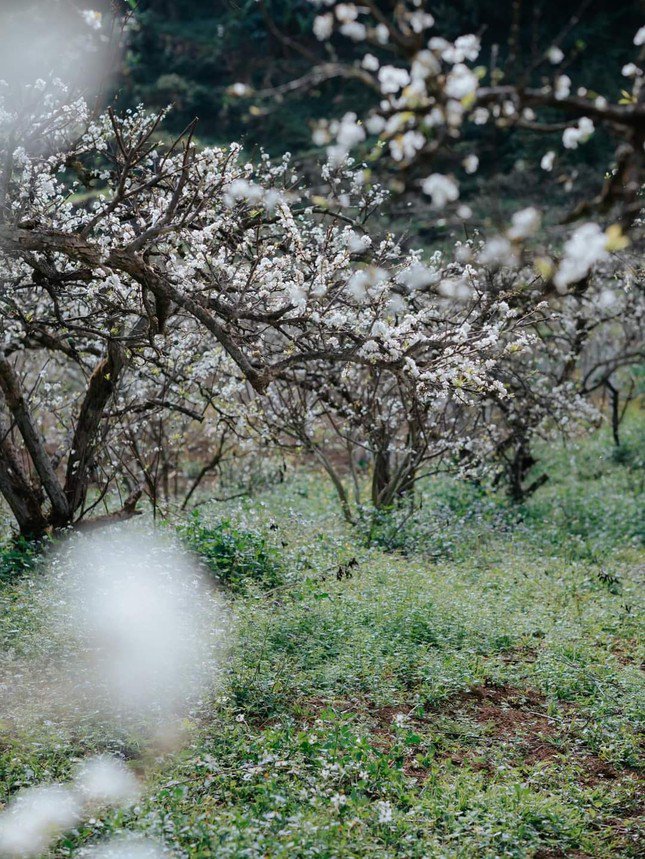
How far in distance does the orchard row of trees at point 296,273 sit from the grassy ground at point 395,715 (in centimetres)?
168

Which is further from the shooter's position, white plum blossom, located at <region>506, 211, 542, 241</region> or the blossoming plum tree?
the blossoming plum tree

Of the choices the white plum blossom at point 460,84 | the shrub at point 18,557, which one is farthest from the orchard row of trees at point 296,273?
the shrub at point 18,557

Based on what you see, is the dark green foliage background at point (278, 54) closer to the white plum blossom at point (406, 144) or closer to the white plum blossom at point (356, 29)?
the white plum blossom at point (356, 29)

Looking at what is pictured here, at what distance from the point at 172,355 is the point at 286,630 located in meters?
3.63

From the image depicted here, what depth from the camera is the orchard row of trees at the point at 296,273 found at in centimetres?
331

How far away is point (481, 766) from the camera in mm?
5199

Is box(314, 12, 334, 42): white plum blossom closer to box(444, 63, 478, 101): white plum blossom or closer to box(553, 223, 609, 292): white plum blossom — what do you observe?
box(444, 63, 478, 101): white plum blossom

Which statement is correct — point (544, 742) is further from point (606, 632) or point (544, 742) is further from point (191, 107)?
point (191, 107)

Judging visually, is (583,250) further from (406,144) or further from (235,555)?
(235,555)

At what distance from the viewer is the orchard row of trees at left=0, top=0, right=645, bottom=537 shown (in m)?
3.31

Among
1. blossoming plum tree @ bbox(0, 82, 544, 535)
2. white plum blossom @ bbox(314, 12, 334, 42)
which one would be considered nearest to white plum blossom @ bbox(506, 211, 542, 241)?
white plum blossom @ bbox(314, 12, 334, 42)

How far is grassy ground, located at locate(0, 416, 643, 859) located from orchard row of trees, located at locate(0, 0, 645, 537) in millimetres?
1681

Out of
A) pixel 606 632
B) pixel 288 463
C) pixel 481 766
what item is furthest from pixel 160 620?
pixel 288 463

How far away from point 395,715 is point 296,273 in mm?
3508
